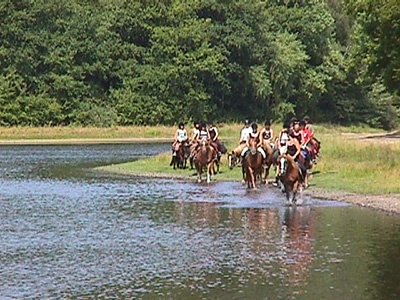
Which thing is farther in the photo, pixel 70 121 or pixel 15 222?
pixel 70 121

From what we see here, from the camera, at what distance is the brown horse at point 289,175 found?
22.0 metres

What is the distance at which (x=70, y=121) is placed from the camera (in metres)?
78.0

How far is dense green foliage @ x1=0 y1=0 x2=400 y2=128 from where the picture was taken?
75688mm

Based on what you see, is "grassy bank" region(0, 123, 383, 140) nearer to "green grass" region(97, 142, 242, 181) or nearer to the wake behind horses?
"green grass" region(97, 142, 242, 181)

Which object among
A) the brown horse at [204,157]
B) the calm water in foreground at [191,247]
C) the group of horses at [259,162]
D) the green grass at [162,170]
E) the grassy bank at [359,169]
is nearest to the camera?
the calm water in foreground at [191,247]

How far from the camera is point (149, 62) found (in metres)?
79.2

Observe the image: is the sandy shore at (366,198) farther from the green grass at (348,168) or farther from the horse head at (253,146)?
the horse head at (253,146)

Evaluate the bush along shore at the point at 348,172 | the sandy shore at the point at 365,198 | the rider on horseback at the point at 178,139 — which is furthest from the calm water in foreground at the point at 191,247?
the rider on horseback at the point at 178,139

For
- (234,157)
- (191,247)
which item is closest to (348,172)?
(234,157)

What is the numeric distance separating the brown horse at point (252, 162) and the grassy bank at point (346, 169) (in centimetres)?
191

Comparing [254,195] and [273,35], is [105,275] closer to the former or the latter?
[254,195]

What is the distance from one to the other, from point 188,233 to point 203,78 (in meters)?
62.0

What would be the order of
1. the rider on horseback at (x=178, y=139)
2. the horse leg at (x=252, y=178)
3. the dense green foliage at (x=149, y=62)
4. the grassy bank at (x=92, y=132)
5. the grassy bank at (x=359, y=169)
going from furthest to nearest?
the dense green foliage at (x=149, y=62), the grassy bank at (x=92, y=132), the rider on horseback at (x=178, y=139), the horse leg at (x=252, y=178), the grassy bank at (x=359, y=169)

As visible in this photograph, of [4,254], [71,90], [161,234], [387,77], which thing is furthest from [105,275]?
[71,90]
